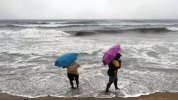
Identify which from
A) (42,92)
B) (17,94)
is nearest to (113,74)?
(42,92)

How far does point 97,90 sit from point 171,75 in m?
3.33

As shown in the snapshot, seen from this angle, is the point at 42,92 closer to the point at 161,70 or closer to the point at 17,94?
the point at 17,94

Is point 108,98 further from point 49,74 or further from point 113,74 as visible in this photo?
point 49,74

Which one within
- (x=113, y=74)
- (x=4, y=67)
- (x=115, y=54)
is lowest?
(x=4, y=67)

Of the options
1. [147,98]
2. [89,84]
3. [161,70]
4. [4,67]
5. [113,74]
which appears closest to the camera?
[147,98]

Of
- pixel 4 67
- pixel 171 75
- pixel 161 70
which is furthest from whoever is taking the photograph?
pixel 4 67

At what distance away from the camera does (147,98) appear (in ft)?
24.4

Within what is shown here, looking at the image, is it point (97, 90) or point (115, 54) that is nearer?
point (115, 54)

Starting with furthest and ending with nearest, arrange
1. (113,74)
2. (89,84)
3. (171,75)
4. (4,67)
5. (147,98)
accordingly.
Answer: (4,67), (171,75), (89,84), (113,74), (147,98)

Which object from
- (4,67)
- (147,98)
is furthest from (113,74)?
(4,67)

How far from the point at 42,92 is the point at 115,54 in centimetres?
250

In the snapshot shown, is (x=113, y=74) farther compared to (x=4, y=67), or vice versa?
(x=4, y=67)

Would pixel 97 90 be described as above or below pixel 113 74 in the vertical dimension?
below

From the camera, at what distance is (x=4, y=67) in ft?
39.6
